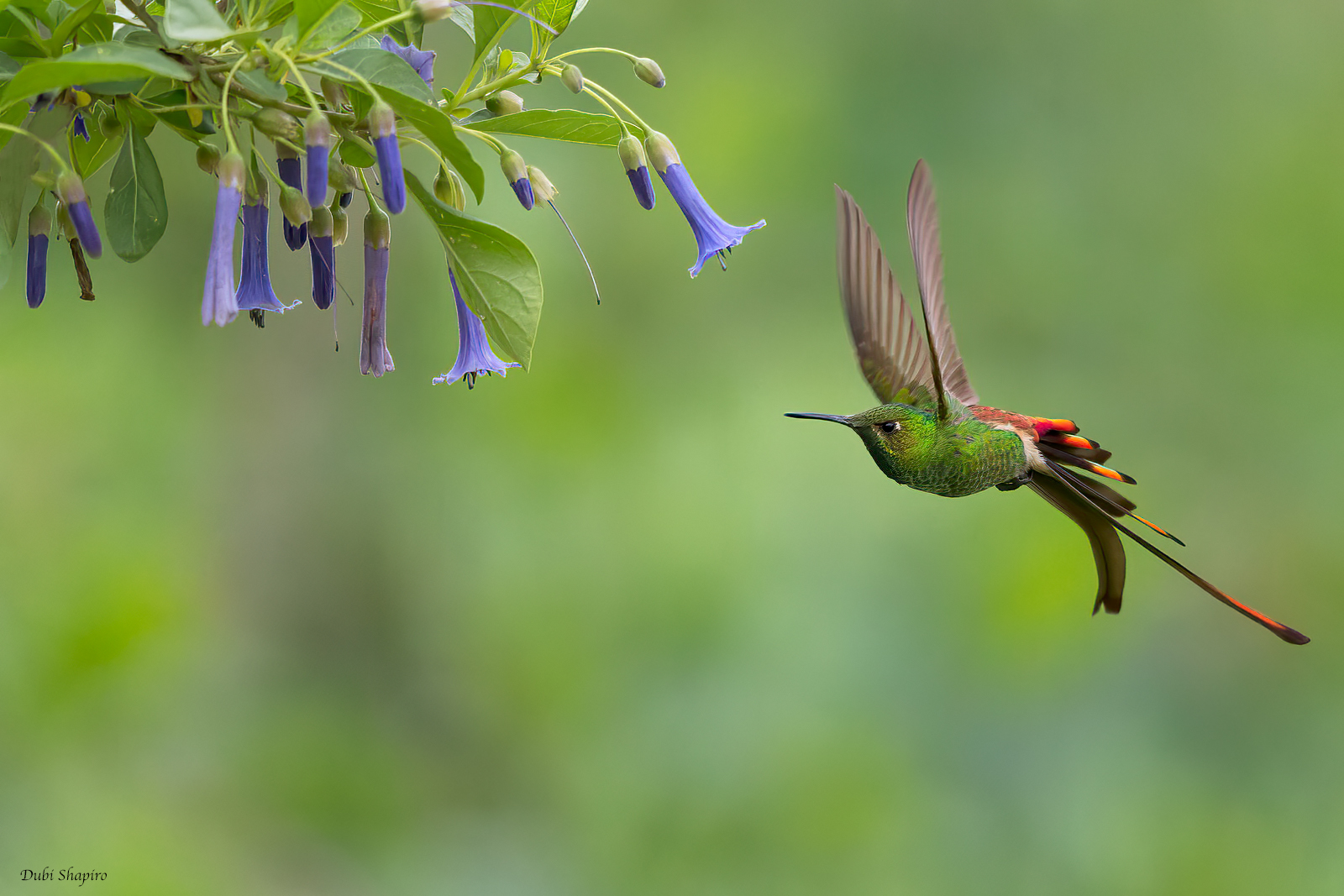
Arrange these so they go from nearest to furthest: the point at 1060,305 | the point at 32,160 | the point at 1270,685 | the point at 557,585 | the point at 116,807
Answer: the point at 32,160 → the point at 116,807 → the point at 557,585 → the point at 1270,685 → the point at 1060,305

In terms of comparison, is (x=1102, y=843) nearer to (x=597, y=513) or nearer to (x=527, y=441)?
(x=597, y=513)

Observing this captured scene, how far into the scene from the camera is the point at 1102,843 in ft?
15.0

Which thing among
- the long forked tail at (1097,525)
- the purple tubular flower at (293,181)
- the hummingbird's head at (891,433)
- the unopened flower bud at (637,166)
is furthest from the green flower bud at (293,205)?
the long forked tail at (1097,525)

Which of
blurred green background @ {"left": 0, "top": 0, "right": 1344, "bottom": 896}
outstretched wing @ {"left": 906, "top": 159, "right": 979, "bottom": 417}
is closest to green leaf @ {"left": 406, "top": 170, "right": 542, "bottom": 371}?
outstretched wing @ {"left": 906, "top": 159, "right": 979, "bottom": 417}

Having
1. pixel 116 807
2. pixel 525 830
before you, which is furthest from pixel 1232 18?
pixel 116 807

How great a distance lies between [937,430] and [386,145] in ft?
3.43

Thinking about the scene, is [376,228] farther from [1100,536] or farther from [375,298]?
[1100,536]

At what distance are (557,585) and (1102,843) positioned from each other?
249 cm

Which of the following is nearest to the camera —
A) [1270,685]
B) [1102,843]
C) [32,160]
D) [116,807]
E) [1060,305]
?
[32,160]

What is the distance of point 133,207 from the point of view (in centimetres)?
107

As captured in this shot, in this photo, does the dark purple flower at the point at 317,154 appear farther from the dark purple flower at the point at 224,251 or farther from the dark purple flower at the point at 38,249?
the dark purple flower at the point at 38,249

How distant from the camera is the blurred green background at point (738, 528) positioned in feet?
14.4

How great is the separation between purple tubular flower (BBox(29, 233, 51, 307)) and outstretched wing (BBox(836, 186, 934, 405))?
0.93 meters

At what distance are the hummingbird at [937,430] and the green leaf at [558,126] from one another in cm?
42
